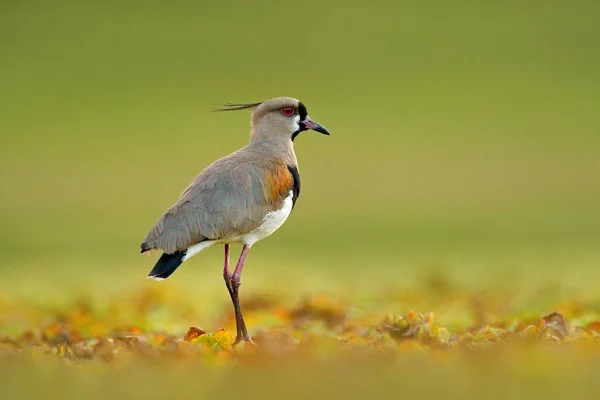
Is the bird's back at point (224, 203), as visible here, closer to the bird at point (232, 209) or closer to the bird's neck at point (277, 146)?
the bird at point (232, 209)

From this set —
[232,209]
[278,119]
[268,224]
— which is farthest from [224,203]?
[278,119]

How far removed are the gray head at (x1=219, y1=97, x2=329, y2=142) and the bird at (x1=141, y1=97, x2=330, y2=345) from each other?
65 millimetres

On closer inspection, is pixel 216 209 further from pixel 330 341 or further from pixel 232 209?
pixel 330 341

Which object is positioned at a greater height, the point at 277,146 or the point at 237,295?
the point at 277,146

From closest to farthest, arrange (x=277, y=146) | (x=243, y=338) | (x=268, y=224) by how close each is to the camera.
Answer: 1. (x=243, y=338)
2. (x=268, y=224)
3. (x=277, y=146)

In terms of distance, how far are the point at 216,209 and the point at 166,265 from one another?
0.48m

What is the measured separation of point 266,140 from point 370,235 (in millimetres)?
10094

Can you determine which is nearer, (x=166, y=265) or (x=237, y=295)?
(x=166, y=265)

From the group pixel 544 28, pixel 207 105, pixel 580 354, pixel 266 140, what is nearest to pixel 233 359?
pixel 580 354

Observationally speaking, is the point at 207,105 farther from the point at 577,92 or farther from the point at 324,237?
the point at 324,237

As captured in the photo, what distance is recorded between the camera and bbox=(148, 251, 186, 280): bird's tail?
22.5 ft

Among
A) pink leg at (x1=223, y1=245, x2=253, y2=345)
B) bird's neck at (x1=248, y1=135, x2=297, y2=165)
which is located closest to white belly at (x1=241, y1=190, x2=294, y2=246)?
pink leg at (x1=223, y1=245, x2=253, y2=345)

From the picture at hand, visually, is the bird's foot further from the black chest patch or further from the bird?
the black chest patch

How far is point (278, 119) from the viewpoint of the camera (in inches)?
315
